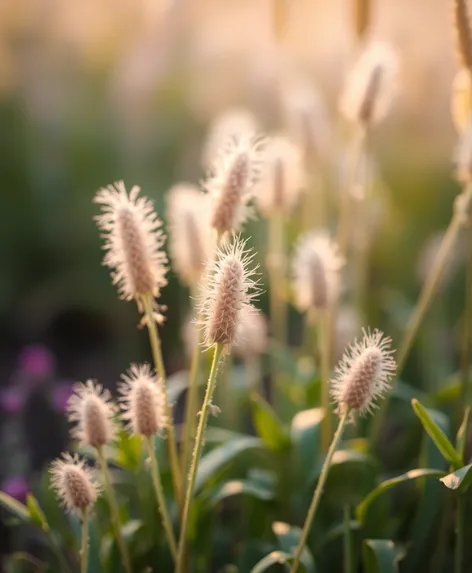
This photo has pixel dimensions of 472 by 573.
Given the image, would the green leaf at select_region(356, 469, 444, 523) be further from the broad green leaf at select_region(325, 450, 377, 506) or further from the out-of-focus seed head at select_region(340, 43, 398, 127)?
the out-of-focus seed head at select_region(340, 43, 398, 127)

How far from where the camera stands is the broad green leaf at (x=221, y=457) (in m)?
1.28

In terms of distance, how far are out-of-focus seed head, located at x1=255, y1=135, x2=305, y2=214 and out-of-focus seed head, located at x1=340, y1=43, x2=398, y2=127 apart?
0.53 feet

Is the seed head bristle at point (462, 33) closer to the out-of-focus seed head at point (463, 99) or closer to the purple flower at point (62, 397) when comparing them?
the out-of-focus seed head at point (463, 99)

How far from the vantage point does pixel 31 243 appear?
3230 millimetres

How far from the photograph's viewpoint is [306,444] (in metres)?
1.38

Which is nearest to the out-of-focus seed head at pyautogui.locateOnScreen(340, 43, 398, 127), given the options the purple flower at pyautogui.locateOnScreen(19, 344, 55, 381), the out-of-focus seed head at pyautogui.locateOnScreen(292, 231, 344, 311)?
the out-of-focus seed head at pyautogui.locateOnScreen(292, 231, 344, 311)

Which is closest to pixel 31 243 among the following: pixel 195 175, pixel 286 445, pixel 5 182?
pixel 5 182

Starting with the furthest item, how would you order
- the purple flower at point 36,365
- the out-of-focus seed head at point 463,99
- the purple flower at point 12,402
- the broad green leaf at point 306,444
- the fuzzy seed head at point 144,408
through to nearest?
the purple flower at point 36,365
the purple flower at point 12,402
the broad green leaf at point 306,444
the out-of-focus seed head at point 463,99
the fuzzy seed head at point 144,408

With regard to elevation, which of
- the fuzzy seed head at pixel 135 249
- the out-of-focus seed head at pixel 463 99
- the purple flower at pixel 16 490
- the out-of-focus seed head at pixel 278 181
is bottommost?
the purple flower at pixel 16 490

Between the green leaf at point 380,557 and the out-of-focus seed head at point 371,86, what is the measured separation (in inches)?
26.5

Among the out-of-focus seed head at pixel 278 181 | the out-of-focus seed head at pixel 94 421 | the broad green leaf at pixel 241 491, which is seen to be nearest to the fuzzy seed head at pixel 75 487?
the out-of-focus seed head at pixel 94 421

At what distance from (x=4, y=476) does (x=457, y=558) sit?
137 centimetres

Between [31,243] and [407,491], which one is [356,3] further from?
[31,243]

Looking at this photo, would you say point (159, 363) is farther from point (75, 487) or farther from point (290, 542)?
point (290, 542)
